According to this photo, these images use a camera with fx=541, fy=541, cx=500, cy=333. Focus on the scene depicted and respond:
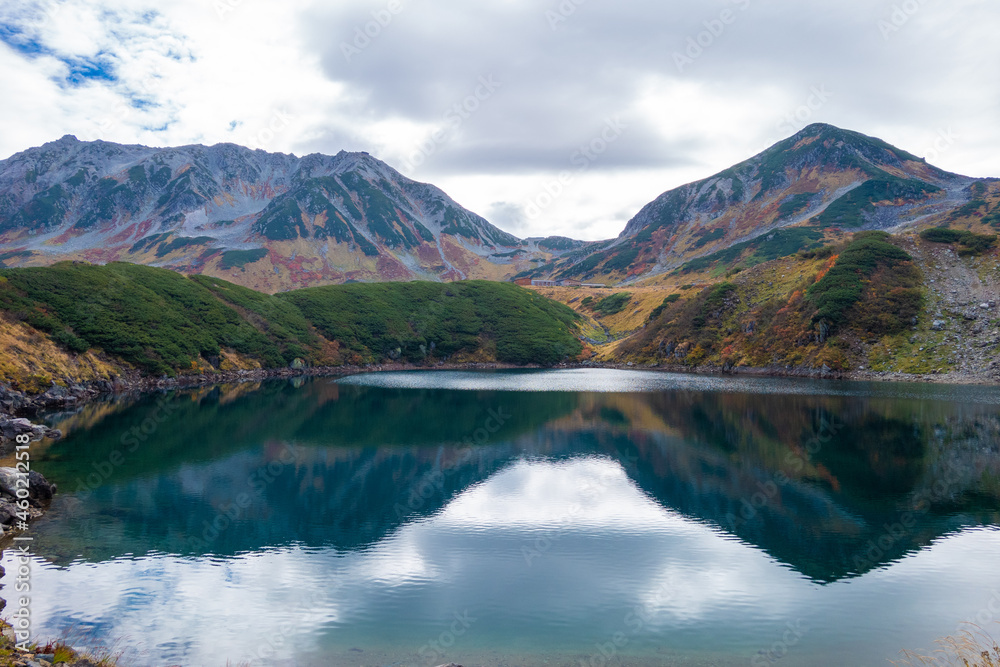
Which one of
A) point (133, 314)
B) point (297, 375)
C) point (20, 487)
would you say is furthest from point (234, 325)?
point (20, 487)

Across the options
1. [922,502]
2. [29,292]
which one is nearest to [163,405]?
[29,292]

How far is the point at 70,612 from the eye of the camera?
18156 mm

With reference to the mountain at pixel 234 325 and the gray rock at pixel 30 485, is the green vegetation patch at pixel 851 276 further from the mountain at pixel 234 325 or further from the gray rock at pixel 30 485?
the gray rock at pixel 30 485

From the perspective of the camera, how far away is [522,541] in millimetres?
26438

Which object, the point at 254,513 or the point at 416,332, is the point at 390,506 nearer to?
the point at 254,513

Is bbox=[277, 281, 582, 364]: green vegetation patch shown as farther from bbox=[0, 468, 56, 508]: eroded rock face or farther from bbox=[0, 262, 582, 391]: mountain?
bbox=[0, 468, 56, 508]: eroded rock face

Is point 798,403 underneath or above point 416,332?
underneath

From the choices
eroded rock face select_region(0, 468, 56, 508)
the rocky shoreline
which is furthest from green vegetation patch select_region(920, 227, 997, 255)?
eroded rock face select_region(0, 468, 56, 508)

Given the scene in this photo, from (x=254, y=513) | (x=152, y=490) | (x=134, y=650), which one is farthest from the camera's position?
(x=152, y=490)

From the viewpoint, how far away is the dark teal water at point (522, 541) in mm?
17438

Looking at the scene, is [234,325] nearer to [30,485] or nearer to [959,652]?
[30,485]

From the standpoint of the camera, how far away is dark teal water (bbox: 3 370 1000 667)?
687 inches

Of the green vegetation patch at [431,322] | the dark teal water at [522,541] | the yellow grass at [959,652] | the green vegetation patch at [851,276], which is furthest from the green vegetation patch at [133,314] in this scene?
the green vegetation patch at [851,276]

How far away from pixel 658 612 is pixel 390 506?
56.7 ft
